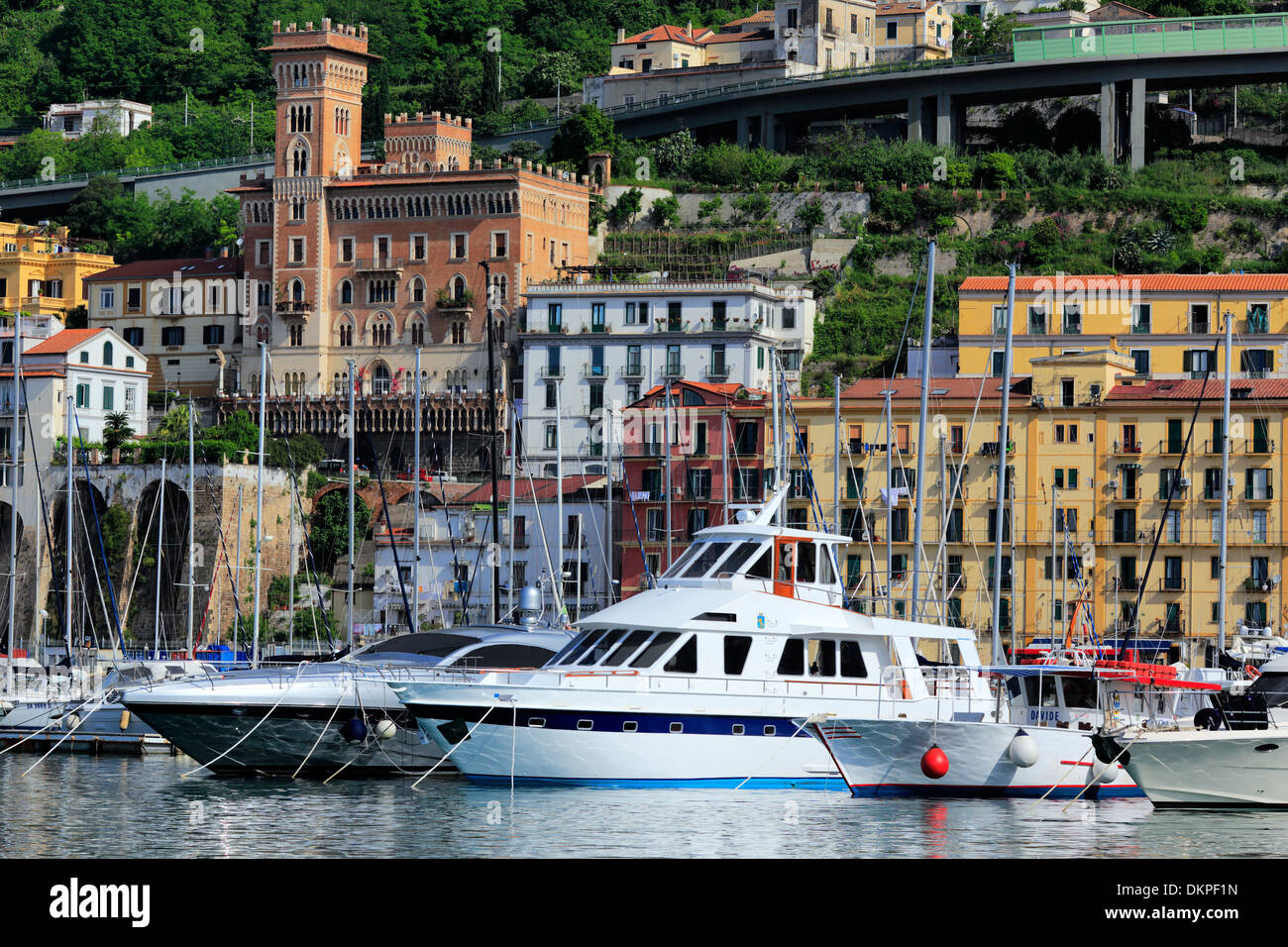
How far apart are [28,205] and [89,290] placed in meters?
30.5

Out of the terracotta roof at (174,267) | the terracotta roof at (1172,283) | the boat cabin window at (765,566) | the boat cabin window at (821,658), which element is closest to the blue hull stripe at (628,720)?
the boat cabin window at (821,658)

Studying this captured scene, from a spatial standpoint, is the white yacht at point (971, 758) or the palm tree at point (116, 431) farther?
the palm tree at point (116, 431)

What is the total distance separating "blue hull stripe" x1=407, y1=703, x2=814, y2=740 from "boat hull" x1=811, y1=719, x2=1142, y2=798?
3.02ft

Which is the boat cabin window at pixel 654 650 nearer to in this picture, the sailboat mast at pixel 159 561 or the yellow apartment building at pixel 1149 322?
the sailboat mast at pixel 159 561

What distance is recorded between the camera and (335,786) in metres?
39.6

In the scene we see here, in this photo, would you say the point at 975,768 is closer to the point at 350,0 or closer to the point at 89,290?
the point at 89,290

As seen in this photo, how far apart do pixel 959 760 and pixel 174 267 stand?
84632mm

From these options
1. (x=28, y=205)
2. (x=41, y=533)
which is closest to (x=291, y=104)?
(x=41, y=533)

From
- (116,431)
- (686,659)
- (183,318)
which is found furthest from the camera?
(183,318)

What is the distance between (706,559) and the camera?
3825cm

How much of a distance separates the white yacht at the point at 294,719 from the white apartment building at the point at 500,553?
33654mm

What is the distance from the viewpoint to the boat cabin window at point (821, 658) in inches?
1462

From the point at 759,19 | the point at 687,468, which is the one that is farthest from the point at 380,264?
the point at 759,19

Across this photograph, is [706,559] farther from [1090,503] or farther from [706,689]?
[1090,503]
